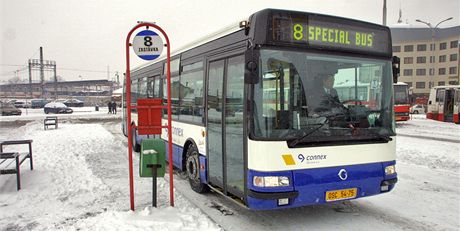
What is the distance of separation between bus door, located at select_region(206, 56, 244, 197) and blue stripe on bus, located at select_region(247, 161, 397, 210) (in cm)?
48

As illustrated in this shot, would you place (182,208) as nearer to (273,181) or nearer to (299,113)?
(273,181)

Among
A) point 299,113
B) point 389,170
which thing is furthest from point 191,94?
point 389,170

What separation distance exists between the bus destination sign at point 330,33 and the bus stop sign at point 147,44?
2121 millimetres

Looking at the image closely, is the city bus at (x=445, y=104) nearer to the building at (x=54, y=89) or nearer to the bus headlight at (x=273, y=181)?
the bus headlight at (x=273, y=181)

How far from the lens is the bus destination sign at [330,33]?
467 cm

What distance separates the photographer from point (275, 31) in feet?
15.1

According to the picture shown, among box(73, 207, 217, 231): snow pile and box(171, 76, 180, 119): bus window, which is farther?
box(171, 76, 180, 119): bus window

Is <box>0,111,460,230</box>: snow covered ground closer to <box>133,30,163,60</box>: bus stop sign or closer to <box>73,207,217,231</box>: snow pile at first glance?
<box>73,207,217,231</box>: snow pile

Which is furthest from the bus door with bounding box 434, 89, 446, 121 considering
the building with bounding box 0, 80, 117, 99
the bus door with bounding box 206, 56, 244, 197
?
the building with bounding box 0, 80, 117, 99

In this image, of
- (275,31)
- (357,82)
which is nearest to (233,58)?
(275,31)

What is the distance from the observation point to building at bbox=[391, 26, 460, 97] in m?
78.9

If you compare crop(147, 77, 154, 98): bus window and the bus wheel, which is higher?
crop(147, 77, 154, 98): bus window

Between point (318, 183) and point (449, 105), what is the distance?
25.7 m

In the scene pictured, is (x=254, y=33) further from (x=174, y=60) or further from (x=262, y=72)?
(x=174, y=60)
